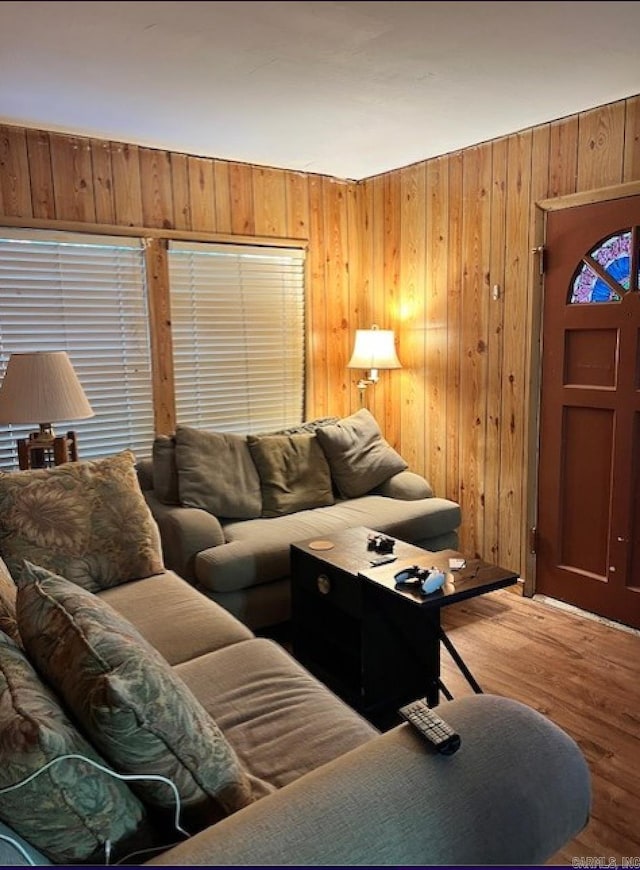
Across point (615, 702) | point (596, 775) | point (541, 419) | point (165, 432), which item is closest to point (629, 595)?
point (615, 702)

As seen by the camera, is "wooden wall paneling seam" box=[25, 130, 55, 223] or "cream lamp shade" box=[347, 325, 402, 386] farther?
"cream lamp shade" box=[347, 325, 402, 386]

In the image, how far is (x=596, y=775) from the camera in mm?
2016

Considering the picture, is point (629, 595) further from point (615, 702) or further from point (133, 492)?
→ point (133, 492)

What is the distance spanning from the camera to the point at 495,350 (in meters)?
3.52

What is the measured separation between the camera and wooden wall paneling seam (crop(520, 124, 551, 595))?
10.4 feet

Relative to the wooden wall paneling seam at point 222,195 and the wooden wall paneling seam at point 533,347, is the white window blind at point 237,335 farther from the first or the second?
the wooden wall paneling seam at point 533,347

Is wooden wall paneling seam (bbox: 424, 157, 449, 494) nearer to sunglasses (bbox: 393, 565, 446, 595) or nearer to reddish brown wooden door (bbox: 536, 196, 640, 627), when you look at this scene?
reddish brown wooden door (bbox: 536, 196, 640, 627)

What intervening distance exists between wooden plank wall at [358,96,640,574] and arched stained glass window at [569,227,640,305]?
26 centimetres

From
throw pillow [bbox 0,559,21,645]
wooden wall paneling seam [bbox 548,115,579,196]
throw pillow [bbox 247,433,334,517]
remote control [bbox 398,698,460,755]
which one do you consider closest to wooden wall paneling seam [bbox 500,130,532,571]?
wooden wall paneling seam [bbox 548,115,579,196]

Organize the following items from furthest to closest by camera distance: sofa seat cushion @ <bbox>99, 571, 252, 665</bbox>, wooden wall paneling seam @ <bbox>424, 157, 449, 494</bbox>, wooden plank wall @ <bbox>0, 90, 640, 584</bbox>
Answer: wooden wall paneling seam @ <bbox>424, 157, 449, 494</bbox> < wooden plank wall @ <bbox>0, 90, 640, 584</bbox> < sofa seat cushion @ <bbox>99, 571, 252, 665</bbox>

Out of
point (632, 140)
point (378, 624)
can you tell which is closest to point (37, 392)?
point (378, 624)

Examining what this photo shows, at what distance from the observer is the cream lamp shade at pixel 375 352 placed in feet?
12.8

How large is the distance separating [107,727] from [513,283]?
3021mm

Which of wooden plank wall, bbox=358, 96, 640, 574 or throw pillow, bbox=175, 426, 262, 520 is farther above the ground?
wooden plank wall, bbox=358, 96, 640, 574
